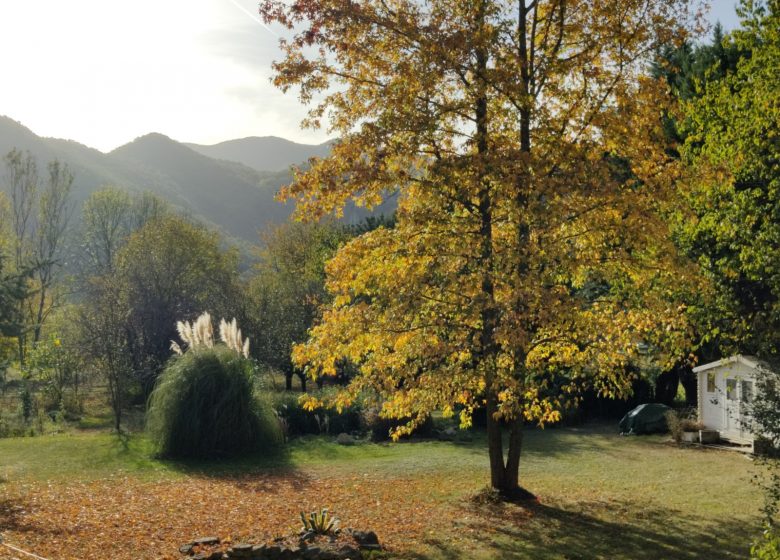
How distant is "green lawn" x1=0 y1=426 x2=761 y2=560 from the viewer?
7973mm

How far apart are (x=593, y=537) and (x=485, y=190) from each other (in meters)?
4.57

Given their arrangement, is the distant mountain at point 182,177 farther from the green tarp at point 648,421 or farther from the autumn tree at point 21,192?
the green tarp at point 648,421

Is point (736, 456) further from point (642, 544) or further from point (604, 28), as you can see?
point (604, 28)

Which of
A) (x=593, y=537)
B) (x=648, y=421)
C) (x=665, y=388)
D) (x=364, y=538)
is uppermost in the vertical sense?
(x=665, y=388)

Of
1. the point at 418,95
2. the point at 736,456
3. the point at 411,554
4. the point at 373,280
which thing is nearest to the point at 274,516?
the point at 411,554

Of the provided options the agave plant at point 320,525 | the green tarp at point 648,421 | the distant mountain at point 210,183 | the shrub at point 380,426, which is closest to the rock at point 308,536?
the agave plant at point 320,525

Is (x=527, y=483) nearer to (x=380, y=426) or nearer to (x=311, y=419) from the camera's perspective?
(x=380, y=426)

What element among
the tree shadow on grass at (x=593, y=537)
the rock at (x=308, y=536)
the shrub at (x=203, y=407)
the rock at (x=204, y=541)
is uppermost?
the shrub at (x=203, y=407)

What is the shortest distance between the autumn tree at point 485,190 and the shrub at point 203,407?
17.9 ft

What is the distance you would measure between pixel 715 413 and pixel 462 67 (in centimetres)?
1385

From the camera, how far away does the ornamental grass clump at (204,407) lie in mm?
13828

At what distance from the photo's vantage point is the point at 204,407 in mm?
13977

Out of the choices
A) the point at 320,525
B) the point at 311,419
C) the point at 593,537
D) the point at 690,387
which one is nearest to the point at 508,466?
the point at 593,537

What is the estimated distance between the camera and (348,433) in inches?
736
